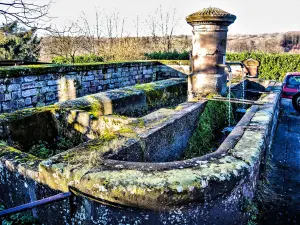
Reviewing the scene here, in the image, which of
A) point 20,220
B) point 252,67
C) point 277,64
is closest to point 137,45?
point 252,67

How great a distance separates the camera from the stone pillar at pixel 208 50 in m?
5.48

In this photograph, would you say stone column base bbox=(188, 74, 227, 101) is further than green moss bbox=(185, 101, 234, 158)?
Yes

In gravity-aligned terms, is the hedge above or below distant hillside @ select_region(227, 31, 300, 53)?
below

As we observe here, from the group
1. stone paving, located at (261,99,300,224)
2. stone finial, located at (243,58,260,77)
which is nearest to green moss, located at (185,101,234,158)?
stone paving, located at (261,99,300,224)

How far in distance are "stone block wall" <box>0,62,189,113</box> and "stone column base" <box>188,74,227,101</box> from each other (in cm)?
353

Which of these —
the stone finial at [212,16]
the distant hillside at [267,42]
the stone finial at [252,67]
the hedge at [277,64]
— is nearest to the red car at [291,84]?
the stone finial at [252,67]

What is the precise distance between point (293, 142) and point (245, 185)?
427 centimetres

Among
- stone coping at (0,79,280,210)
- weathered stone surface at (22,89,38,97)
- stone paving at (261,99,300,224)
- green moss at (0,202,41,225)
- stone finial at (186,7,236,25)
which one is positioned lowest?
stone paving at (261,99,300,224)

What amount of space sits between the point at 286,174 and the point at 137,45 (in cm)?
1352

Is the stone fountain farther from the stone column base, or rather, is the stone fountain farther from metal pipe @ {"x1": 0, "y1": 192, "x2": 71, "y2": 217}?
the stone column base

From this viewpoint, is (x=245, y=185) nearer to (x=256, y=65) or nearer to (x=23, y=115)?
(x=23, y=115)

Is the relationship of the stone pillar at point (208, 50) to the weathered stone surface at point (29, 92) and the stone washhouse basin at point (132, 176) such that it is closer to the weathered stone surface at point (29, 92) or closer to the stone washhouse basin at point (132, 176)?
the stone washhouse basin at point (132, 176)

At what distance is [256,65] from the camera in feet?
32.9

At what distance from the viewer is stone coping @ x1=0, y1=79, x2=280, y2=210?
1868 mm
